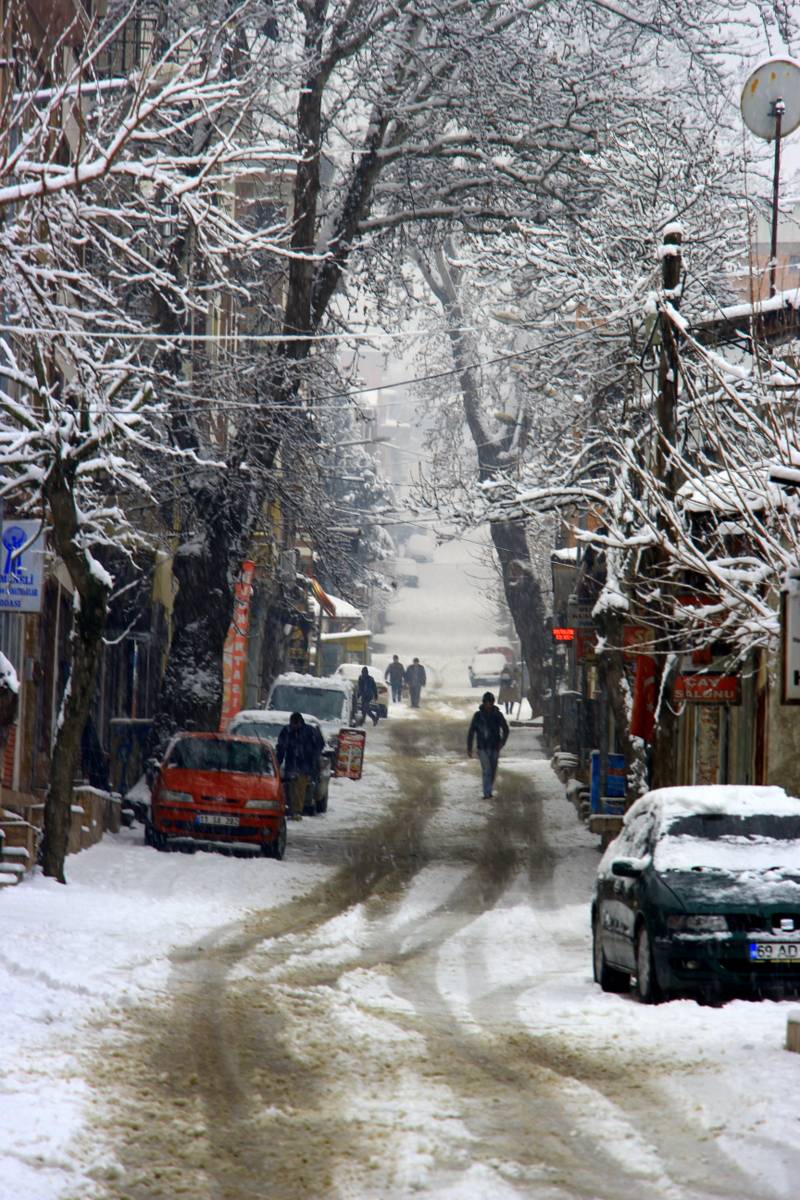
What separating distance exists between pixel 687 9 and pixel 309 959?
55.3ft

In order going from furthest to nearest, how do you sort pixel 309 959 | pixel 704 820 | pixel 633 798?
pixel 633 798 → pixel 309 959 → pixel 704 820

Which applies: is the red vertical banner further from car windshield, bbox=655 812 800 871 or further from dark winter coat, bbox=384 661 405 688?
car windshield, bbox=655 812 800 871

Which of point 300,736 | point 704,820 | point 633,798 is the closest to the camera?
point 704,820

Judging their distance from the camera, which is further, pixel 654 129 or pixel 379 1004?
pixel 654 129

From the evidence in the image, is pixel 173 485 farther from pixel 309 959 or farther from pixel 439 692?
pixel 439 692

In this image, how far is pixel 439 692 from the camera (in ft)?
267

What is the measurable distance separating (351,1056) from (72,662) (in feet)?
28.9

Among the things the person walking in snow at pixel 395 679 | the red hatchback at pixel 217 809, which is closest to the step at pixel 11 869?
the red hatchback at pixel 217 809

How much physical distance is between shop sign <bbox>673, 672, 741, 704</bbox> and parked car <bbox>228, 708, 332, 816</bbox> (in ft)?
37.9

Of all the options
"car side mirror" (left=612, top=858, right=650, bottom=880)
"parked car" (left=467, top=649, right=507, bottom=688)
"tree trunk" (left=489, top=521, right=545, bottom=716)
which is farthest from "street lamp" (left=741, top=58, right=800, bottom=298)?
"parked car" (left=467, top=649, right=507, bottom=688)

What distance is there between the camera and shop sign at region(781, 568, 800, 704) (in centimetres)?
973

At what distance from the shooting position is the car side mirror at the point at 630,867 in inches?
509

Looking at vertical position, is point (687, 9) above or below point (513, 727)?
above

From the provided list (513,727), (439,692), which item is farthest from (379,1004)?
(439,692)
